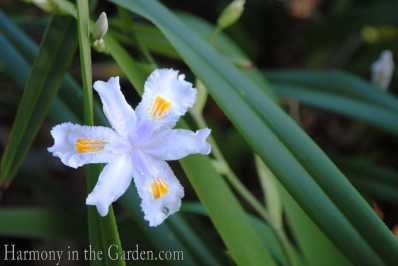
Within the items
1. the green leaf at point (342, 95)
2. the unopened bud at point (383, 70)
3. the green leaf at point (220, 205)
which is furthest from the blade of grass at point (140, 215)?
the unopened bud at point (383, 70)

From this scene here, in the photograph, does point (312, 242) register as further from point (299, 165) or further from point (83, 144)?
point (83, 144)

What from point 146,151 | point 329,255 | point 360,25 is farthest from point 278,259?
point 360,25

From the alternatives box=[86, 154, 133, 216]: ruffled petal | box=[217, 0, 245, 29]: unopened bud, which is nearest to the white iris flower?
box=[86, 154, 133, 216]: ruffled petal

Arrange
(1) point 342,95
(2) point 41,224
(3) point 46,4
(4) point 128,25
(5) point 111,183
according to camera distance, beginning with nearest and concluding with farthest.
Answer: (5) point 111,183 < (3) point 46,4 < (4) point 128,25 < (2) point 41,224 < (1) point 342,95

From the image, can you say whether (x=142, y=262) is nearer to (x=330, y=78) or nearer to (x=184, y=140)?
(x=184, y=140)

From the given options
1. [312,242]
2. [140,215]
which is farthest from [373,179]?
[140,215]
